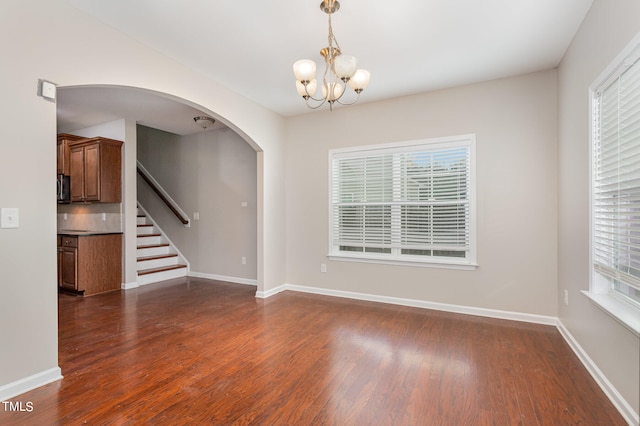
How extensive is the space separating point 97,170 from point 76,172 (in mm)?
688

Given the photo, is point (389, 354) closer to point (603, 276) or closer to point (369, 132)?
point (603, 276)

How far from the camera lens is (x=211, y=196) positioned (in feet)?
18.3

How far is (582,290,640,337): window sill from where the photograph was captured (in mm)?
1713

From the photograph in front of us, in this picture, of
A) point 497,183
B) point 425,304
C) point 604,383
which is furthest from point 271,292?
point 604,383

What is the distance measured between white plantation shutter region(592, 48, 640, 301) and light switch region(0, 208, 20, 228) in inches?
151

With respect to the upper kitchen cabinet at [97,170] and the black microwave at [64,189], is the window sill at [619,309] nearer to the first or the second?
the upper kitchen cabinet at [97,170]

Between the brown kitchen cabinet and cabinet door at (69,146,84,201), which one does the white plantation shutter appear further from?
cabinet door at (69,146,84,201)

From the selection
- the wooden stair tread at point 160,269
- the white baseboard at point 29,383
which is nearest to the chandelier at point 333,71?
the white baseboard at point 29,383

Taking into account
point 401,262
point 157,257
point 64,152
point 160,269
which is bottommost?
point 160,269

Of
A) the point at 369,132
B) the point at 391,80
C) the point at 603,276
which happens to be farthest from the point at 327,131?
the point at 603,276

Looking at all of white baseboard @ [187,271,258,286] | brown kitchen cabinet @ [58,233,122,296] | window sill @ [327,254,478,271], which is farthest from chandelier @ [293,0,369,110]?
brown kitchen cabinet @ [58,233,122,296]

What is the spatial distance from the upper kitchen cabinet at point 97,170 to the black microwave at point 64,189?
0.15 metres

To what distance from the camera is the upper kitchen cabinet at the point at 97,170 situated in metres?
4.73

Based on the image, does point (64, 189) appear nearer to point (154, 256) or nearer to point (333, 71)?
point (154, 256)
